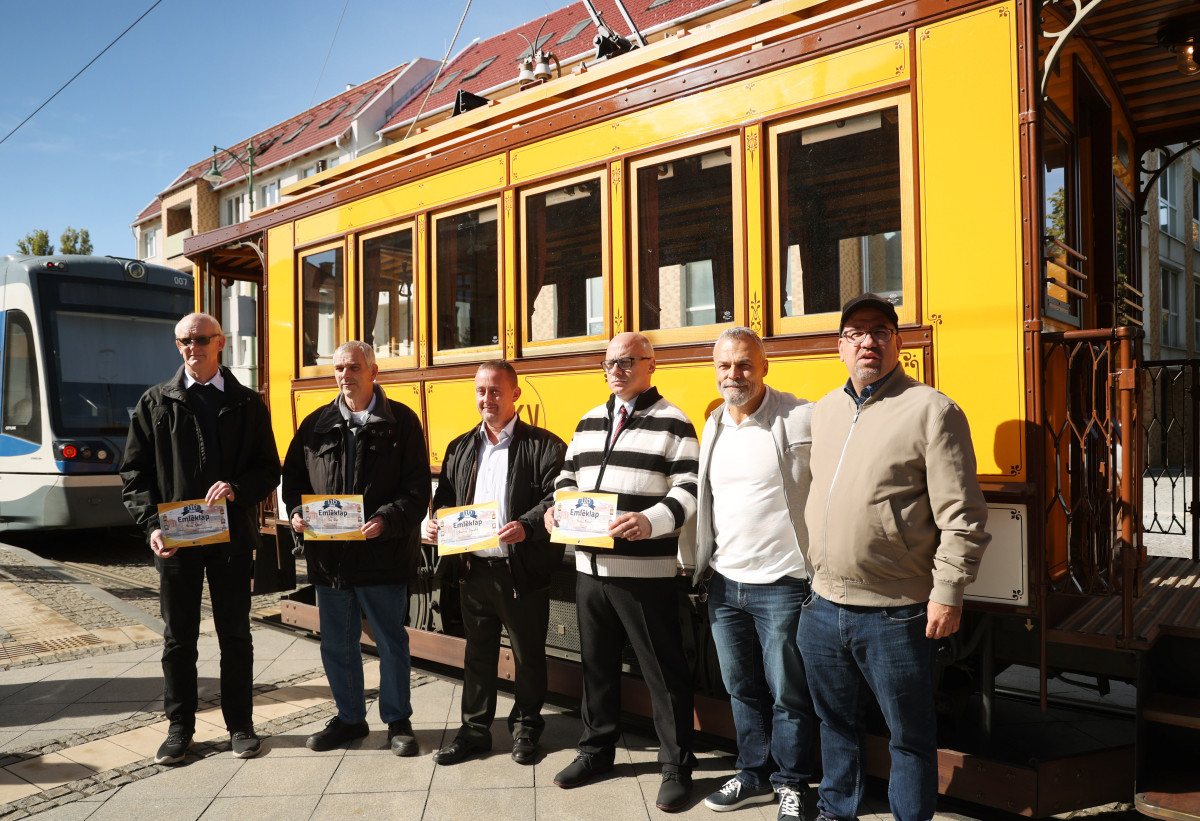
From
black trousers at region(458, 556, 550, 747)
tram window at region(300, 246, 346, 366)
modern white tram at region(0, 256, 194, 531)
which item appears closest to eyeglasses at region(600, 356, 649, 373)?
black trousers at region(458, 556, 550, 747)

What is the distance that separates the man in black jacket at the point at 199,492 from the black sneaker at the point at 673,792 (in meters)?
1.91

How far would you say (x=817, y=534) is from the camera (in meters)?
2.95

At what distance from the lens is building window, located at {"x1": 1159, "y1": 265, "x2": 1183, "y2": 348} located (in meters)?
22.8

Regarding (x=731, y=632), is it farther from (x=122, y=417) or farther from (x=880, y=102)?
(x=122, y=417)

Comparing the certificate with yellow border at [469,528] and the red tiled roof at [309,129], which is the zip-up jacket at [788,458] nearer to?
the certificate with yellow border at [469,528]

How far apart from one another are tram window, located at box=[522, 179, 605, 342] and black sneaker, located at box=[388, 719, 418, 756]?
6.50 feet

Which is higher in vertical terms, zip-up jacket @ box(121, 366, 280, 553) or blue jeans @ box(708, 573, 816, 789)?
zip-up jacket @ box(121, 366, 280, 553)

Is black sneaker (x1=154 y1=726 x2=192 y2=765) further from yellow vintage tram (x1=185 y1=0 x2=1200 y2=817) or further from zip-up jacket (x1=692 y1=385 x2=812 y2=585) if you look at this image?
zip-up jacket (x1=692 y1=385 x2=812 y2=585)

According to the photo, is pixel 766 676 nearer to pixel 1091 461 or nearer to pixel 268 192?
pixel 1091 461

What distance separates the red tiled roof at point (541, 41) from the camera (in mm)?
19688

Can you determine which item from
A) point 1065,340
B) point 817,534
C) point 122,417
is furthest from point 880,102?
point 122,417

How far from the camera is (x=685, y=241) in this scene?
13.1ft

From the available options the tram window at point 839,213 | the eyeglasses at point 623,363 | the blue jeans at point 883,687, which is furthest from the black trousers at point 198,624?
the tram window at point 839,213

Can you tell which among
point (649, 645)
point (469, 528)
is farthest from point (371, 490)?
point (649, 645)
